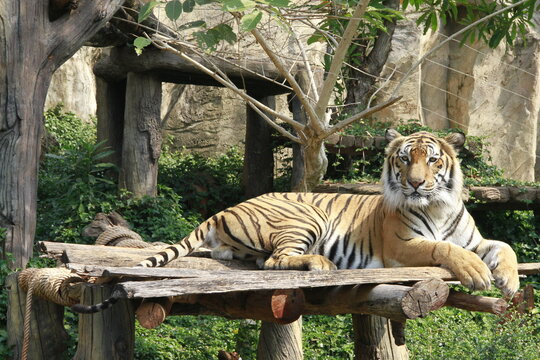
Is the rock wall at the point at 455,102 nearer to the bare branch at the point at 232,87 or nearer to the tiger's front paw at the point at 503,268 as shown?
the bare branch at the point at 232,87

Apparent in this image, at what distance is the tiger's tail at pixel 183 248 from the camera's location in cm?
425

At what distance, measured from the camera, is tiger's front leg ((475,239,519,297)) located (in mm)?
4441

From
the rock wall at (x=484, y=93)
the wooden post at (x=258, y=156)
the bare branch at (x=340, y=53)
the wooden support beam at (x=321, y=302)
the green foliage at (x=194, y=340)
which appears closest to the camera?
the wooden support beam at (x=321, y=302)

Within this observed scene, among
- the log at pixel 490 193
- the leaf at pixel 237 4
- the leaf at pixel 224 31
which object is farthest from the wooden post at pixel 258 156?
the leaf at pixel 237 4

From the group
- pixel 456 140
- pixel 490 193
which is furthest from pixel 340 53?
pixel 490 193

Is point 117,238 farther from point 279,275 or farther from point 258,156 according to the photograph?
point 258,156

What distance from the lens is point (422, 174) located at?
15.4 feet

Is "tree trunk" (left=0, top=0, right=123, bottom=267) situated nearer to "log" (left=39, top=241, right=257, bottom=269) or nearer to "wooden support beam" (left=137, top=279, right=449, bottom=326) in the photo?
"log" (left=39, top=241, right=257, bottom=269)

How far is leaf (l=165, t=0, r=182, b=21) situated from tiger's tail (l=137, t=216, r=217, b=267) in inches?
51.6

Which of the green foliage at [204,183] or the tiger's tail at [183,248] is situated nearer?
the tiger's tail at [183,248]

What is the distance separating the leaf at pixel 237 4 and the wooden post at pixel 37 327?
2.35m

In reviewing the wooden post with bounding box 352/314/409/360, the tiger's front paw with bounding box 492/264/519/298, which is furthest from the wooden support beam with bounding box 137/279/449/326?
the wooden post with bounding box 352/314/409/360

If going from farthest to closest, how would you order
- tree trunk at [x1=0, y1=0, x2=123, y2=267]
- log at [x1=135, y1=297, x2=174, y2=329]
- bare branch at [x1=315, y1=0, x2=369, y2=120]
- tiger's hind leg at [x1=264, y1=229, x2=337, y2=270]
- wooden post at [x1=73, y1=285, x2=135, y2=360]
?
bare branch at [x1=315, y1=0, x2=369, y2=120]
tree trunk at [x1=0, y1=0, x2=123, y2=267]
tiger's hind leg at [x1=264, y1=229, x2=337, y2=270]
wooden post at [x1=73, y1=285, x2=135, y2=360]
log at [x1=135, y1=297, x2=174, y2=329]

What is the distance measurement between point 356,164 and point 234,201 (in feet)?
5.36
